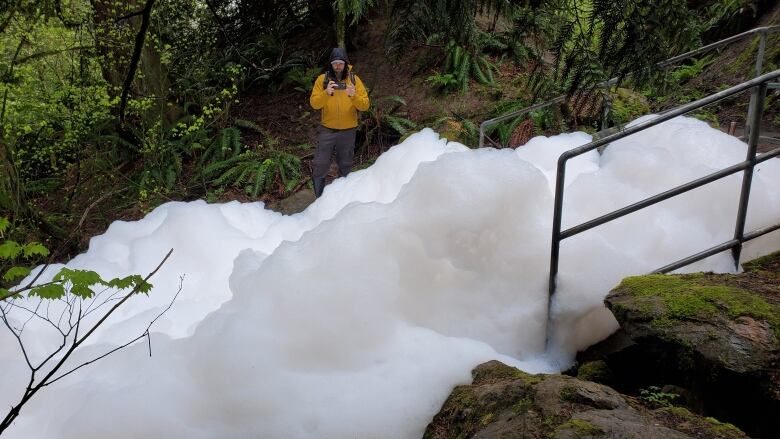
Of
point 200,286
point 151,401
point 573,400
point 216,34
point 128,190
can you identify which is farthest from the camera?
point 216,34

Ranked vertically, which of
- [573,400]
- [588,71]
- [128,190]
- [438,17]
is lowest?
[128,190]

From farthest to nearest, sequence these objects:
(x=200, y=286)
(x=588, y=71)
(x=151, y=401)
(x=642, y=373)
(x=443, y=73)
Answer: (x=443, y=73), (x=200, y=286), (x=151, y=401), (x=642, y=373), (x=588, y=71)

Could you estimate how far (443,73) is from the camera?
984cm

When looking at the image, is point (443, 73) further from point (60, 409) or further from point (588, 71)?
point (60, 409)

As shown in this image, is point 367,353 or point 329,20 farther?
point 329,20

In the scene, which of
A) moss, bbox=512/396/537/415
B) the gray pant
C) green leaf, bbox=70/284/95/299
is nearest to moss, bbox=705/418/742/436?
moss, bbox=512/396/537/415

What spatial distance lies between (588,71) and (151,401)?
3.05 meters

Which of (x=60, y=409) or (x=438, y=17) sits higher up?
(x=438, y=17)

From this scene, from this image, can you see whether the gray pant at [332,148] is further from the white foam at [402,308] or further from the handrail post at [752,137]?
the handrail post at [752,137]

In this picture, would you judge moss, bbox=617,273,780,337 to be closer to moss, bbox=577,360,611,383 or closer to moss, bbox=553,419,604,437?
moss, bbox=577,360,611,383

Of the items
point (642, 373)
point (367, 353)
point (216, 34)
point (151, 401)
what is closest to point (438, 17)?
point (367, 353)

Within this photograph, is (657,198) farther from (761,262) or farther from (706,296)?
(761,262)

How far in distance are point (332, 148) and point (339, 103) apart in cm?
65

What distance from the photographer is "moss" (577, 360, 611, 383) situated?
10.1 ft
